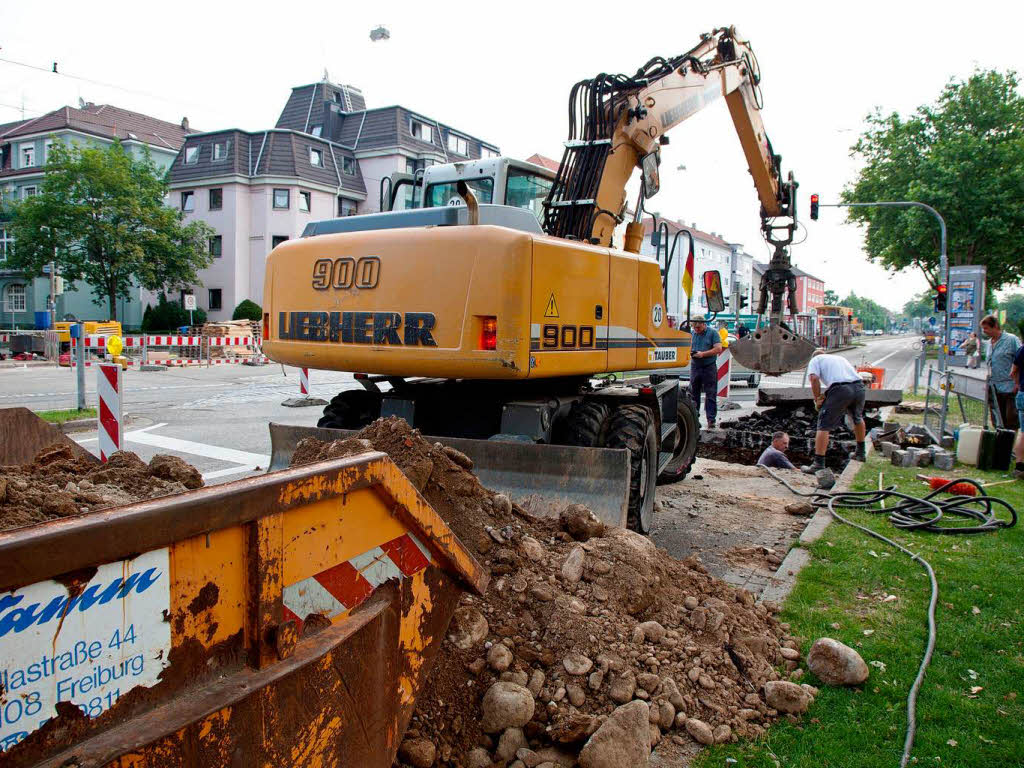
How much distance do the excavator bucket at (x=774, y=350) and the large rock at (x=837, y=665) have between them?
27.7 ft

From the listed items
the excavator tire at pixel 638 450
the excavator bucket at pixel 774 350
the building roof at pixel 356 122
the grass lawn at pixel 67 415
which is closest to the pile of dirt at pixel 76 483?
the excavator tire at pixel 638 450

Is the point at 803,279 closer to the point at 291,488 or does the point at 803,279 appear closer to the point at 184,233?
the point at 184,233

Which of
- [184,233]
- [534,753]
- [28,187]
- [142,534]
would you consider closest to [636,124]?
[534,753]

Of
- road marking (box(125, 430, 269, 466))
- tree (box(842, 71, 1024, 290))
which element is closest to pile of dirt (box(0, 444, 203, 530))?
road marking (box(125, 430, 269, 466))

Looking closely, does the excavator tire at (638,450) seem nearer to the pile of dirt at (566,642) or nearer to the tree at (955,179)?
the pile of dirt at (566,642)

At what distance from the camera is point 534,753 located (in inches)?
107

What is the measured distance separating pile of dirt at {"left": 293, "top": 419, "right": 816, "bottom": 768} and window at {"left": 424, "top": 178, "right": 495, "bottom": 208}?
10.3 ft

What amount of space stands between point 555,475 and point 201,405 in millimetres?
10465

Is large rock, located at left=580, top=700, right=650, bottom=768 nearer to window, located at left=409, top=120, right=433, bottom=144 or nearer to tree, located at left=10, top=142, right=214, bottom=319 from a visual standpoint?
tree, located at left=10, top=142, right=214, bottom=319

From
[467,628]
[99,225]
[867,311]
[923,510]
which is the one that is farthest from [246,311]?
[867,311]

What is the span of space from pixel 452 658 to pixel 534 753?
1.47ft

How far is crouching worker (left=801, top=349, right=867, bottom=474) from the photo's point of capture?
9078 mm

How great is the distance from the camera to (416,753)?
2.54 meters

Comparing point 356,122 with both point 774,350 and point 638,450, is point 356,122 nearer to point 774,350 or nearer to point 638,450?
point 774,350
